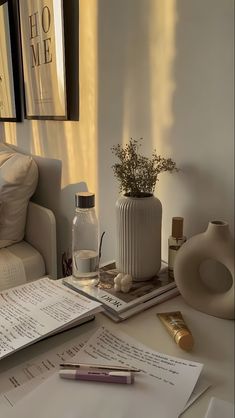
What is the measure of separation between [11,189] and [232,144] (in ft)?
3.22

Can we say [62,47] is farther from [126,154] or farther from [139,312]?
[139,312]

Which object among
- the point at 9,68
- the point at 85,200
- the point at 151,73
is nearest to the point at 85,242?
the point at 85,200

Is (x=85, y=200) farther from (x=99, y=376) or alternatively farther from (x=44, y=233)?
(x=44, y=233)

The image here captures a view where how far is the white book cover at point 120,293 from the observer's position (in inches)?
30.6

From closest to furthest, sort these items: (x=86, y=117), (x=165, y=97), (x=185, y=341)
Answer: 1. (x=185, y=341)
2. (x=165, y=97)
3. (x=86, y=117)

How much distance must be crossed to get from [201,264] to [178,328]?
0.17 m

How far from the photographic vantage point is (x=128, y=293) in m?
0.82

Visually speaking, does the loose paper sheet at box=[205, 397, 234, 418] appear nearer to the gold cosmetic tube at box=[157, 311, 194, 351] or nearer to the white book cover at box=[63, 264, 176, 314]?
the gold cosmetic tube at box=[157, 311, 194, 351]

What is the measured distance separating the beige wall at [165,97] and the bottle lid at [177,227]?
0.05m

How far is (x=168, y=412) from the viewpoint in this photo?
1.66 feet

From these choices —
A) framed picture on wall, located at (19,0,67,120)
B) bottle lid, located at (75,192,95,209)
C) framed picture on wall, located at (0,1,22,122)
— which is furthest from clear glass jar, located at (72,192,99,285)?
framed picture on wall, located at (0,1,22,122)

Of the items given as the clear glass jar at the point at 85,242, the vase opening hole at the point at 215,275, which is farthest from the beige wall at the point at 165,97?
the clear glass jar at the point at 85,242

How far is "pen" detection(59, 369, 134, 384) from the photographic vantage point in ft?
1.82

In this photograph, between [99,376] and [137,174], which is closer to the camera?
[99,376]
